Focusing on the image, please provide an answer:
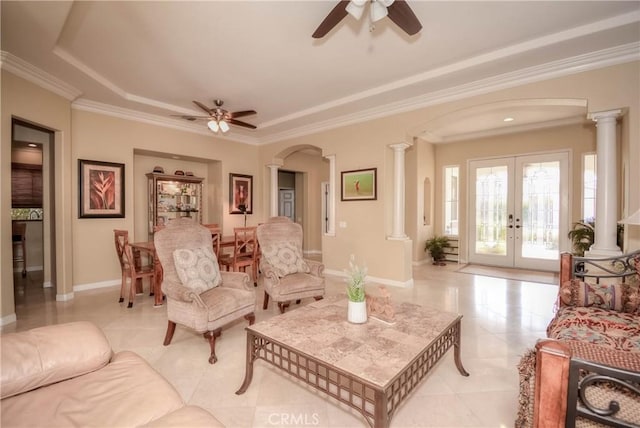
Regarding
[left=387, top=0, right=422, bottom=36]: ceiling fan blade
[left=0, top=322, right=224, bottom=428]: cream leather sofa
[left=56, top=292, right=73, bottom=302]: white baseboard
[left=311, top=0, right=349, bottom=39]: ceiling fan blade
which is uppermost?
[left=311, top=0, right=349, bottom=39]: ceiling fan blade

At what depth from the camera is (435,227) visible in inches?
281

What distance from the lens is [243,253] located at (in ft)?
16.0

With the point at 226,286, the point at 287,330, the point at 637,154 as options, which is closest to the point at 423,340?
the point at 287,330

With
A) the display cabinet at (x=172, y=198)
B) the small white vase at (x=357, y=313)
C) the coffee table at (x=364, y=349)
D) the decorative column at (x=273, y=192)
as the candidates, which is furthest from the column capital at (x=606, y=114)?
the display cabinet at (x=172, y=198)

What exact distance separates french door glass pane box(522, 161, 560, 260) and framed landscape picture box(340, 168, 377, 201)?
3.52 metres

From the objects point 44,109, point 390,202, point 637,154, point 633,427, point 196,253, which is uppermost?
point 44,109

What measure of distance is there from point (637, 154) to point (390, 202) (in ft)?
9.25

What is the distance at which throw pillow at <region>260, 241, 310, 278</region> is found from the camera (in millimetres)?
3521

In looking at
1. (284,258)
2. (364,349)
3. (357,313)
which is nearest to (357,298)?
(357,313)

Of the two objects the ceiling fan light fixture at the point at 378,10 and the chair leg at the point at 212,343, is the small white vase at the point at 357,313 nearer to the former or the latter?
the chair leg at the point at 212,343

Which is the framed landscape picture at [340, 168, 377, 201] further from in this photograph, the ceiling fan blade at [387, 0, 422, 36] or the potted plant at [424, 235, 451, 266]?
the ceiling fan blade at [387, 0, 422, 36]

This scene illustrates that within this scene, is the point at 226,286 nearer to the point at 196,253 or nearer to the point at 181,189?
the point at 196,253

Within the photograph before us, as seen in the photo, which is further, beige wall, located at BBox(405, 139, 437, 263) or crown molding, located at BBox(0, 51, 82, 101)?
beige wall, located at BBox(405, 139, 437, 263)

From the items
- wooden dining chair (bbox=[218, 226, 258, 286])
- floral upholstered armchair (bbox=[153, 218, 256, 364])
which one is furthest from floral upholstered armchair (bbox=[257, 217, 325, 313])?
wooden dining chair (bbox=[218, 226, 258, 286])
